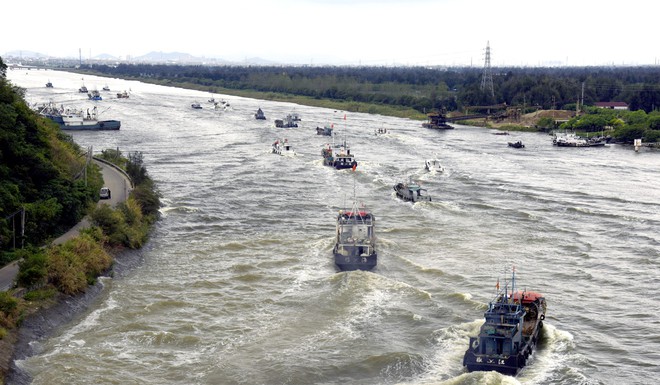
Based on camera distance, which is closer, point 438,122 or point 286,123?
point 286,123

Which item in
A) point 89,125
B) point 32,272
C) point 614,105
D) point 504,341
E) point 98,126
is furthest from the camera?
point 614,105

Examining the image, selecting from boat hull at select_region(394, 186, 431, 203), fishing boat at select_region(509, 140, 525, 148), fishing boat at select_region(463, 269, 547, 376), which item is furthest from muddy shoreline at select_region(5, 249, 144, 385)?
fishing boat at select_region(509, 140, 525, 148)

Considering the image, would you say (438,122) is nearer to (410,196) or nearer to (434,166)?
(434,166)

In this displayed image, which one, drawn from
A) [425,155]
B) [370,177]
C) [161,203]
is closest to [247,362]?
[161,203]

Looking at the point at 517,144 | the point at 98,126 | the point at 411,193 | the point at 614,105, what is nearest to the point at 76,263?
the point at 411,193

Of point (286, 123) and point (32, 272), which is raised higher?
point (286, 123)

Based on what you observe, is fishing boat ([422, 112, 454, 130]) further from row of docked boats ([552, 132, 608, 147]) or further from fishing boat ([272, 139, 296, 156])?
fishing boat ([272, 139, 296, 156])
